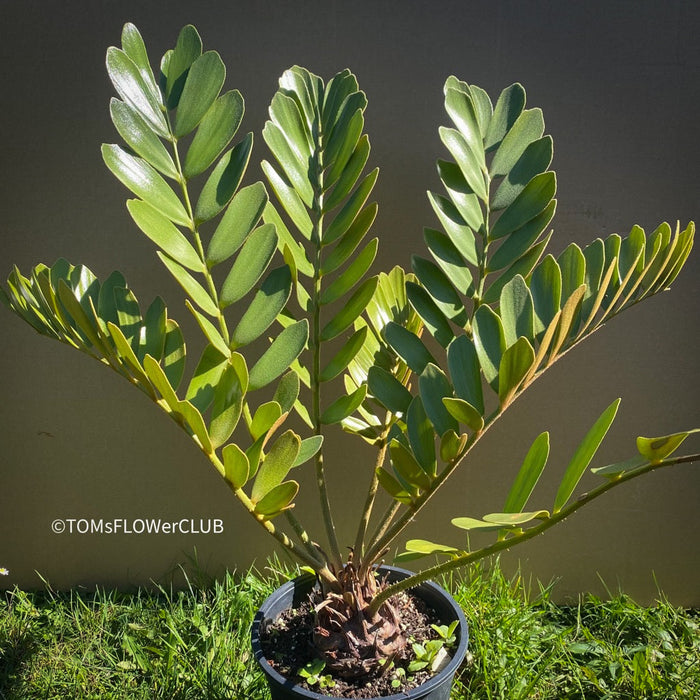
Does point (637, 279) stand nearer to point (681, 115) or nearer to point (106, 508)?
point (681, 115)

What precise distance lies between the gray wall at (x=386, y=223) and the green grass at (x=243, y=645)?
0.29 feet

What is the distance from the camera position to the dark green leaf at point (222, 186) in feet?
3.40

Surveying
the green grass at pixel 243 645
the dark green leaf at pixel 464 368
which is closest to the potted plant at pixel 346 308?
the dark green leaf at pixel 464 368

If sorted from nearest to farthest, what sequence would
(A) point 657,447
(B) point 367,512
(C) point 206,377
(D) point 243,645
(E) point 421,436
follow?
(A) point 657,447 < (E) point 421,436 < (C) point 206,377 < (B) point 367,512 < (D) point 243,645

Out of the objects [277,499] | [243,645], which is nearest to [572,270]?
[277,499]

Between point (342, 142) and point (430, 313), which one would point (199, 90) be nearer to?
point (342, 142)

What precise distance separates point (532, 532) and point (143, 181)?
0.71 m

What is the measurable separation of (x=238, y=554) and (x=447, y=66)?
4.36 ft

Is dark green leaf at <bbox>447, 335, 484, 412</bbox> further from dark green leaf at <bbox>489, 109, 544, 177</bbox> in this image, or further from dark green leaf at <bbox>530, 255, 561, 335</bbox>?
dark green leaf at <bbox>489, 109, 544, 177</bbox>

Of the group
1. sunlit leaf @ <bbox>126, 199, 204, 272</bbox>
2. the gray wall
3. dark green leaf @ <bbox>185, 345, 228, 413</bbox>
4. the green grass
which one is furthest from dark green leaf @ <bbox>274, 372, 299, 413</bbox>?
the green grass

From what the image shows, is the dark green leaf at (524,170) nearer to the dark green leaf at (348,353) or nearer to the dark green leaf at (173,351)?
the dark green leaf at (348,353)

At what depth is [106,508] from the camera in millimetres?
1845

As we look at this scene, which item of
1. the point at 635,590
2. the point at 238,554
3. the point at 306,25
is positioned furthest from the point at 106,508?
the point at 635,590

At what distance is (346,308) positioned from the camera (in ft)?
3.73
